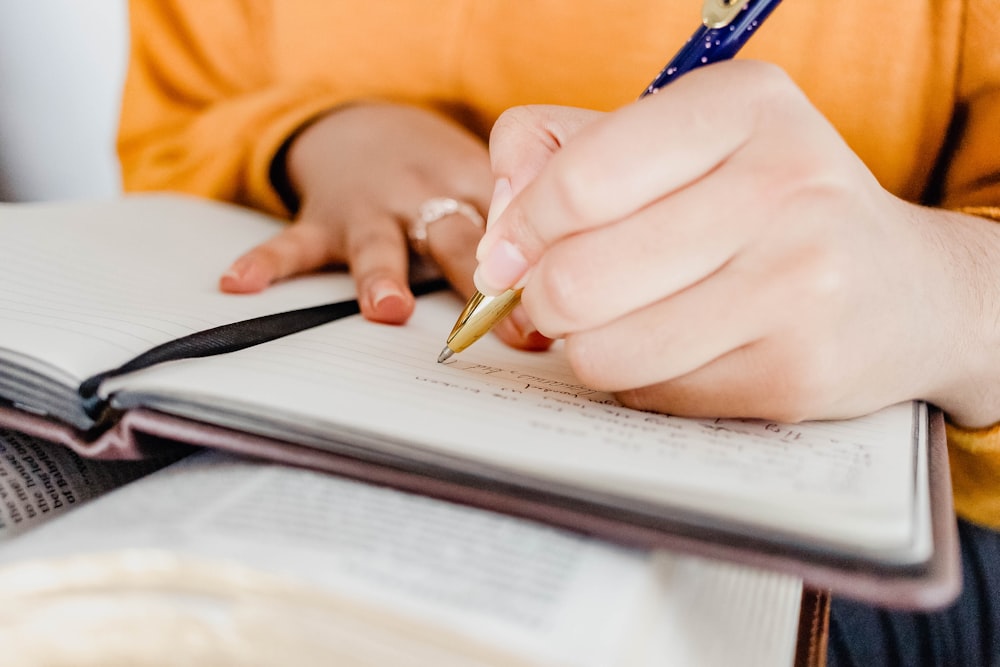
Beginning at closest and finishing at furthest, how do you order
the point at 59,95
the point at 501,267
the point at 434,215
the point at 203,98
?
1. the point at 501,267
2. the point at 434,215
3. the point at 203,98
4. the point at 59,95

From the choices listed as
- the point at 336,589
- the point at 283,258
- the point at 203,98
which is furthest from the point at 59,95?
the point at 336,589

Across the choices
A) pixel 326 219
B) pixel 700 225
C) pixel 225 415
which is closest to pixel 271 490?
pixel 225 415

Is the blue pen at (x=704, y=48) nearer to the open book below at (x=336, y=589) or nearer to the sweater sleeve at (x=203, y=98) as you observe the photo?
the open book below at (x=336, y=589)

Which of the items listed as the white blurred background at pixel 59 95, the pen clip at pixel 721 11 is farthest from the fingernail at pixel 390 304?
the white blurred background at pixel 59 95

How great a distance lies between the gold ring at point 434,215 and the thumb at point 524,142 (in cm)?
18

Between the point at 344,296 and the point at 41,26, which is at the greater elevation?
the point at 41,26

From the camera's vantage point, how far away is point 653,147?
25cm

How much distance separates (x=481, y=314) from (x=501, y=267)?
4 cm

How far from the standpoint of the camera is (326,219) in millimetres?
584

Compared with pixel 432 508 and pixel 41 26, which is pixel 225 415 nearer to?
pixel 432 508

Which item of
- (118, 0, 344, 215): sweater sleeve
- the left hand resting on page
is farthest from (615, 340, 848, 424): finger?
(118, 0, 344, 215): sweater sleeve

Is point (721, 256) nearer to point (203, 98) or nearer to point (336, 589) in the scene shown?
point (336, 589)

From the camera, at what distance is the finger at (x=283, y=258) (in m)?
0.46

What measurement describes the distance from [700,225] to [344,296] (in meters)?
0.29
